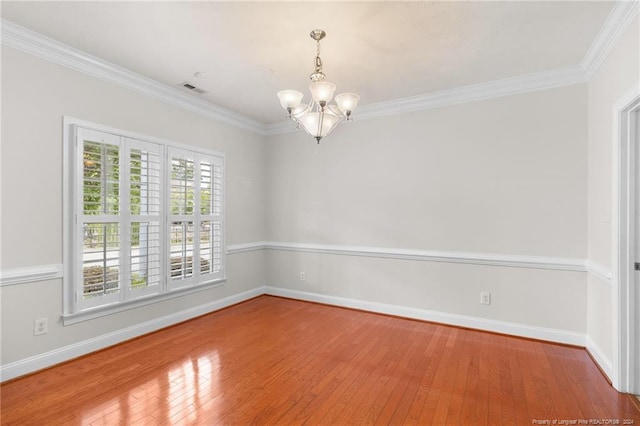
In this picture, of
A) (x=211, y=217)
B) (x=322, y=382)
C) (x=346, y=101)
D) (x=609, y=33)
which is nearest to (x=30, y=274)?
(x=211, y=217)

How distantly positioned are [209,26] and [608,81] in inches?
131

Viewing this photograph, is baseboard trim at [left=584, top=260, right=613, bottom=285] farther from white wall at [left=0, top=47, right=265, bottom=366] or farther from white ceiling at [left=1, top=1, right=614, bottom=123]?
white wall at [left=0, top=47, right=265, bottom=366]

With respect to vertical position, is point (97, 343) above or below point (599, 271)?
below

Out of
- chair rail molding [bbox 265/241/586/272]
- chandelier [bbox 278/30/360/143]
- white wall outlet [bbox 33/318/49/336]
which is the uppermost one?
chandelier [bbox 278/30/360/143]

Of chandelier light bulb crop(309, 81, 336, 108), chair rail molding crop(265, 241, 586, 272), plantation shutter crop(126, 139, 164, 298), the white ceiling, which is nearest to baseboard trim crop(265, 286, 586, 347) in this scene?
chair rail molding crop(265, 241, 586, 272)

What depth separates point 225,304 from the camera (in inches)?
181

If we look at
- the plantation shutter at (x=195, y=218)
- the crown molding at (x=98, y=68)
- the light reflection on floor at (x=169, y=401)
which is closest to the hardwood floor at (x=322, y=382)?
the light reflection on floor at (x=169, y=401)

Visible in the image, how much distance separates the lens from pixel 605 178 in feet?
9.07

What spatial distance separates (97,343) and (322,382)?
7.44 feet

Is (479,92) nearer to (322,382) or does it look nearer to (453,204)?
(453,204)

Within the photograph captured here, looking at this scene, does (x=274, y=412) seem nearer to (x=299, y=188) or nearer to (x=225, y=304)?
(x=225, y=304)

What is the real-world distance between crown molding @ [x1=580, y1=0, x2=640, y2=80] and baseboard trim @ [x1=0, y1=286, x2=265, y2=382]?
4.93 meters

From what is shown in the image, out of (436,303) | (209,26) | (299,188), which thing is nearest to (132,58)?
(209,26)

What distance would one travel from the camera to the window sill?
2.96 meters
